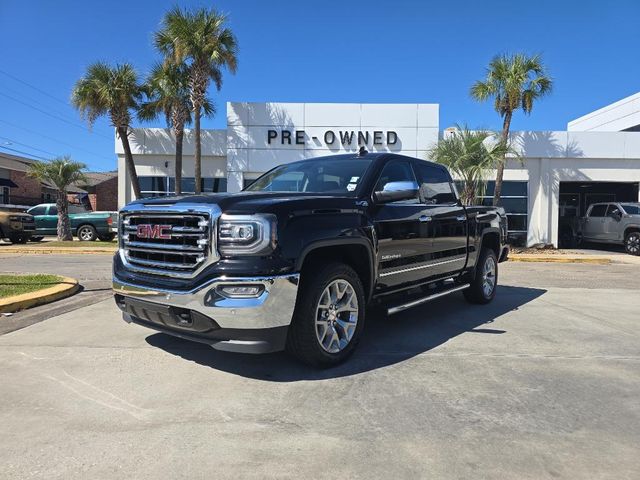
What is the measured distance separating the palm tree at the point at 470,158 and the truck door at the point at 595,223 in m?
4.57

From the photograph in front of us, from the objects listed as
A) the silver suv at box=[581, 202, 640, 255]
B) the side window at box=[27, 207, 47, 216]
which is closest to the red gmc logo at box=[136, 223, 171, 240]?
the silver suv at box=[581, 202, 640, 255]

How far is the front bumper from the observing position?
3.58 meters

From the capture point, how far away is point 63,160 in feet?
68.6

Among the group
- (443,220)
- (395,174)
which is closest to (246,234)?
(395,174)

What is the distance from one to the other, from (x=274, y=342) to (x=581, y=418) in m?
2.21

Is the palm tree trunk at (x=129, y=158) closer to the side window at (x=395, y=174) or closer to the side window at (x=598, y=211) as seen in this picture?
the side window at (x=395, y=174)

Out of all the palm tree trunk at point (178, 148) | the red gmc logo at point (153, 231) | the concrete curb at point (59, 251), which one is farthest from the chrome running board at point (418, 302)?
the palm tree trunk at point (178, 148)

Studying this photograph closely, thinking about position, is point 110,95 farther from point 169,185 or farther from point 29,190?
point 29,190

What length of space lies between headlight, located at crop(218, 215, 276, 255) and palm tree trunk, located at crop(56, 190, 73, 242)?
19.1 meters

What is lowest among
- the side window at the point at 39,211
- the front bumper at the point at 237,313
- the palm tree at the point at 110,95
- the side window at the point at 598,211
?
the front bumper at the point at 237,313

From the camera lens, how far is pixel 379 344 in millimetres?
5051

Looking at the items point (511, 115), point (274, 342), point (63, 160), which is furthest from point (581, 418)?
point (63, 160)

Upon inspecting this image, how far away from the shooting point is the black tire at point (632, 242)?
1702 cm

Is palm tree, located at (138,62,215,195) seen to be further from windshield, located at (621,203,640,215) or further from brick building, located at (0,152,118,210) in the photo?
windshield, located at (621,203,640,215)
